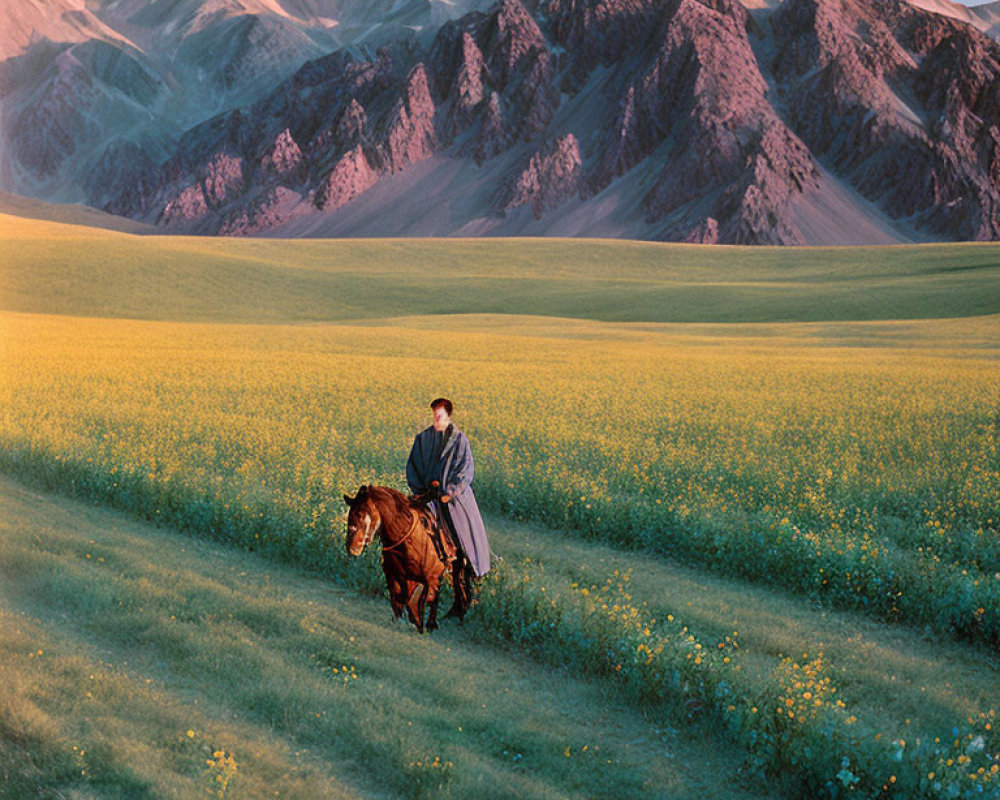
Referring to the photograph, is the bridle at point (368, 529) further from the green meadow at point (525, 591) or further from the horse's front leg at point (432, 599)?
the green meadow at point (525, 591)

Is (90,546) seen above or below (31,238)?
below

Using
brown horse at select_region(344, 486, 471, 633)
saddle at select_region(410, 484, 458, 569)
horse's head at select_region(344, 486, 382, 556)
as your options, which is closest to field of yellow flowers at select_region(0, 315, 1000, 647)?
brown horse at select_region(344, 486, 471, 633)

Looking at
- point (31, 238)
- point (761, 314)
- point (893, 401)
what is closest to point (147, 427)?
point (893, 401)

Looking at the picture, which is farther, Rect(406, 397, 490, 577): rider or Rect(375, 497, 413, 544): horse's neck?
Rect(406, 397, 490, 577): rider

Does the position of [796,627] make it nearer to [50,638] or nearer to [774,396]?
[50,638]

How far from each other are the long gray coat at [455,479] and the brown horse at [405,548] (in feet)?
0.81

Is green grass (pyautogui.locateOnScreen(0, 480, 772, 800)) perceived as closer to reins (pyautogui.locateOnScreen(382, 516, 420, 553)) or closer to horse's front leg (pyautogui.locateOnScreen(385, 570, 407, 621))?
horse's front leg (pyautogui.locateOnScreen(385, 570, 407, 621))

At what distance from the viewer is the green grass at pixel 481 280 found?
65.9 meters

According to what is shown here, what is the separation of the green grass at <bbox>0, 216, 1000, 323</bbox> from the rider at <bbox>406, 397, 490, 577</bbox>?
183 ft

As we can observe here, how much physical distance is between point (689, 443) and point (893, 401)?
8.44m

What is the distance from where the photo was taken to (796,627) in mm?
10859

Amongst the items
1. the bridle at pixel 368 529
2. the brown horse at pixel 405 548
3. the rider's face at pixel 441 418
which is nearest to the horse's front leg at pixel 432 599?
the brown horse at pixel 405 548

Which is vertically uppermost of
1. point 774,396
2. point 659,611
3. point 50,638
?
point 774,396

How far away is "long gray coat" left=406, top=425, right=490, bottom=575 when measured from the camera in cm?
980
